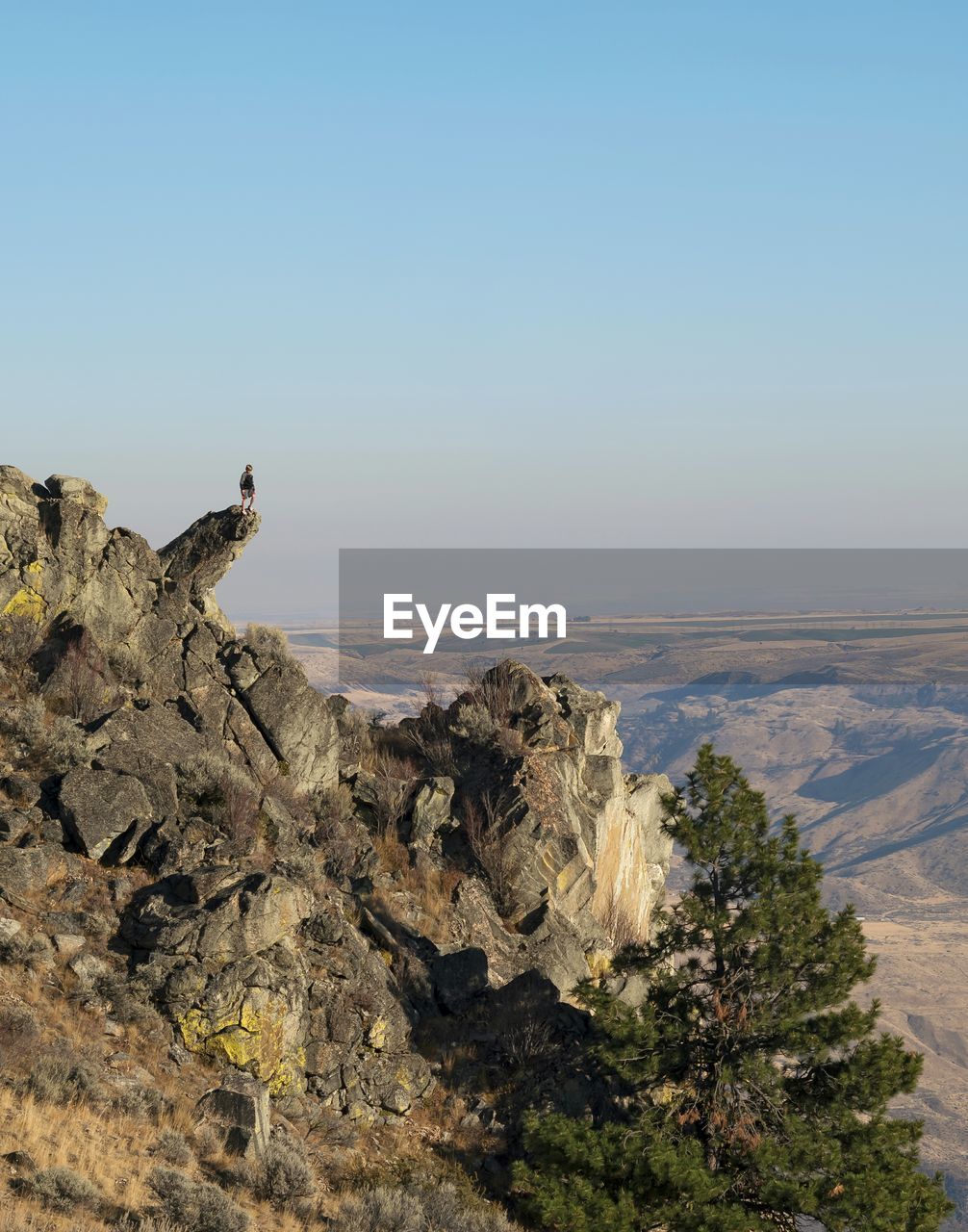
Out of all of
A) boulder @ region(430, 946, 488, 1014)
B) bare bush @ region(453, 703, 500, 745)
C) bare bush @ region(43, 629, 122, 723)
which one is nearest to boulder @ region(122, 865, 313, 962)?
A: boulder @ region(430, 946, 488, 1014)

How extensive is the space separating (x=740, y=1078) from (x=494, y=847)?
10.0 m

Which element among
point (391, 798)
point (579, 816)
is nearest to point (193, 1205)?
point (391, 798)

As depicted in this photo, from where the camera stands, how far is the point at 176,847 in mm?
26969

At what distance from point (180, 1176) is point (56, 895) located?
7532 millimetres

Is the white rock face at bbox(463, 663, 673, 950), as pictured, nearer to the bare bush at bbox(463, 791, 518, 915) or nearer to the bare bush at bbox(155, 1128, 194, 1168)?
the bare bush at bbox(463, 791, 518, 915)

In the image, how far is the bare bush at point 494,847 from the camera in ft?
112

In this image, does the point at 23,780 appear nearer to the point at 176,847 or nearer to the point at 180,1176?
the point at 176,847

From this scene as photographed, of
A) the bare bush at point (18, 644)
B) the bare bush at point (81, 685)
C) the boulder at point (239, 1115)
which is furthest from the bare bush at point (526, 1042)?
the bare bush at point (18, 644)

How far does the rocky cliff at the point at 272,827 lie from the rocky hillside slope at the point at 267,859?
0.06 metres

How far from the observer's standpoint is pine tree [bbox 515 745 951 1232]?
80.8 feet

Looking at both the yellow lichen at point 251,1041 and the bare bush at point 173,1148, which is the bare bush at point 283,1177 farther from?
the yellow lichen at point 251,1041

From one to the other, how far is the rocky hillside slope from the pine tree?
1929 mm

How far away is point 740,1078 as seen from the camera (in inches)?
1025

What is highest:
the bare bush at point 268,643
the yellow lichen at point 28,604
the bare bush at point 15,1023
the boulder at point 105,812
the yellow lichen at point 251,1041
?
the yellow lichen at point 28,604
